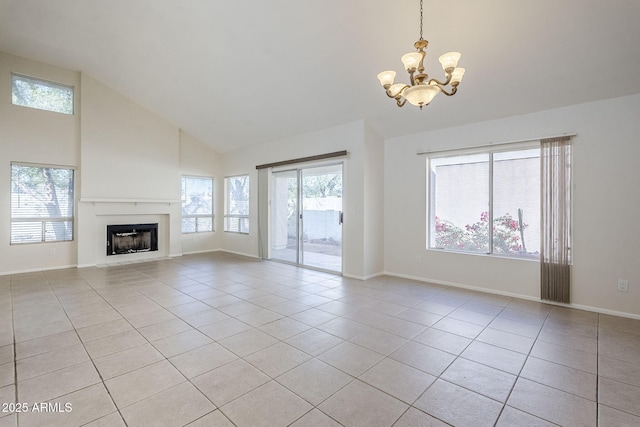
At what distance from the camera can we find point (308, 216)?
6.44 meters

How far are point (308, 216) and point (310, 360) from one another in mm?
4097

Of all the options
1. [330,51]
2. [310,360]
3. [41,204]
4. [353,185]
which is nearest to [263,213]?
[353,185]

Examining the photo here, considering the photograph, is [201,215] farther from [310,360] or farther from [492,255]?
[492,255]

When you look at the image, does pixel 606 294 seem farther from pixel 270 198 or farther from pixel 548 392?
pixel 270 198

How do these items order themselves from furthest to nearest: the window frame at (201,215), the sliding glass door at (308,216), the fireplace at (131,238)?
the window frame at (201,215) < the fireplace at (131,238) < the sliding glass door at (308,216)

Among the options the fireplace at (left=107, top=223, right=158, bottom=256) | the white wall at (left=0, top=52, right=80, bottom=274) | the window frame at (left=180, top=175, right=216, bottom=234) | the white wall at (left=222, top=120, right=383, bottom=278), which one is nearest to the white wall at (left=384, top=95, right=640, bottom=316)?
the white wall at (left=222, top=120, right=383, bottom=278)

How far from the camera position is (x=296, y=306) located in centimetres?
387

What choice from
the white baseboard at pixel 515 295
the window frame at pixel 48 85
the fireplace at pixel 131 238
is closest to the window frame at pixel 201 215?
the fireplace at pixel 131 238

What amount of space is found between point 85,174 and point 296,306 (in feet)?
18.3

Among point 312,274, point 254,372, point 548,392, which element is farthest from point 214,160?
point 548,392

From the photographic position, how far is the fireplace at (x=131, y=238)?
6727 mm

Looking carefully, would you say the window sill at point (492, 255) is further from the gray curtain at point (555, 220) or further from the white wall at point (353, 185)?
the white wall at point (353, 185)

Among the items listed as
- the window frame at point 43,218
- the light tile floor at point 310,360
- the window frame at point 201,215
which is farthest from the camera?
the window frame at point 201,215

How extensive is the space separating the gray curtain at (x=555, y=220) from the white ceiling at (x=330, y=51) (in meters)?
0.65
